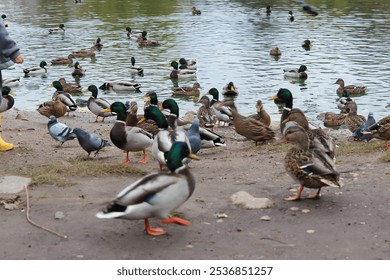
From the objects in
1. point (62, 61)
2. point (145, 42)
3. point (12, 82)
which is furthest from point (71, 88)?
point (145, 42)

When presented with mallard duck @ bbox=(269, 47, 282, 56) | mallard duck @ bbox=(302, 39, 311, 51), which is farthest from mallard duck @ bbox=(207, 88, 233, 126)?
mallard duck @ bbox=(302, 39, 311, 51)

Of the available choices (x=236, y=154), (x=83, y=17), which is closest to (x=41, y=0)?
(x=83, y=17)

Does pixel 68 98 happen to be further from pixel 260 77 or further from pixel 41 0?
pixel 41 0

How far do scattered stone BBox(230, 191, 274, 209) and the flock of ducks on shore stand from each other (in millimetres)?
396

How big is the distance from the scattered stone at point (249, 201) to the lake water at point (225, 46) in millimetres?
11973

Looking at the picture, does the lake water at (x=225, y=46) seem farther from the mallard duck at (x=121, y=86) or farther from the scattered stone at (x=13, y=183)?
the scattered stone at (x=13, y=183)

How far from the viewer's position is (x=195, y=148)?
12.0 m

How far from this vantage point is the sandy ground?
6.80 meters

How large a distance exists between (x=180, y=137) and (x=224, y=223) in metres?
2.92

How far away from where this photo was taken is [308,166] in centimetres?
812

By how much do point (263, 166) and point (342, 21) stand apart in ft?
106

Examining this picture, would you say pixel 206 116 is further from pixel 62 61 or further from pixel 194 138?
pixel 62 61

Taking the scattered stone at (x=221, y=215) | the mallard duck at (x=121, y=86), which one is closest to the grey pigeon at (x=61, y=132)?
the scattered stone at (x=221, y=215)

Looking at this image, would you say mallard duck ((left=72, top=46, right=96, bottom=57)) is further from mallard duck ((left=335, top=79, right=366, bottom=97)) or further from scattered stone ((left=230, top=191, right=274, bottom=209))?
scattered stone ((left=230, top=191, right=274, bottom=209))
